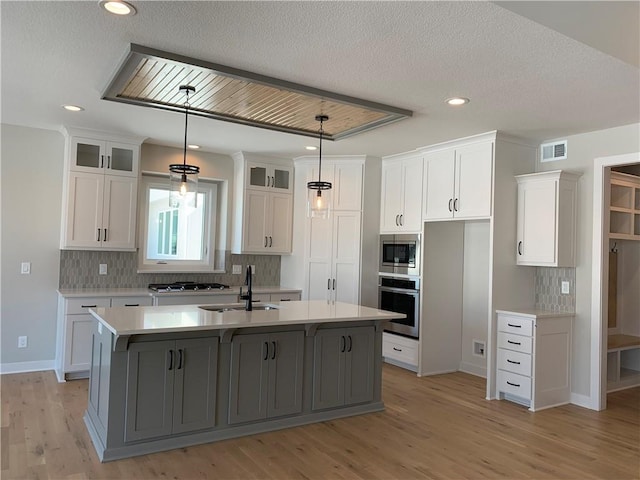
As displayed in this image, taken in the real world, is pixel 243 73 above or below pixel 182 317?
above

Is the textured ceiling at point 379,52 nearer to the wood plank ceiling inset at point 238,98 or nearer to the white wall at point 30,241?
the wood plank ceiling inset at point 238,98

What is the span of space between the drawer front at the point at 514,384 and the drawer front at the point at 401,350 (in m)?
1.09

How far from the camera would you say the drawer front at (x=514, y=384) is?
4535 mm

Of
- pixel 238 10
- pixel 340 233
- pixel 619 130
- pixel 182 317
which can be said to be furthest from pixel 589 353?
pixel 238 10

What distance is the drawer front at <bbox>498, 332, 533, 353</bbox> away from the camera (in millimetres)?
4547

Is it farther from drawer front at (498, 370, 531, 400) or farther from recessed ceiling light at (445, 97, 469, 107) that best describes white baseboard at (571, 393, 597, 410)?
recessed ceiling light at (445, 97, 469, 107)

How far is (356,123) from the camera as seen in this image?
4488 mm

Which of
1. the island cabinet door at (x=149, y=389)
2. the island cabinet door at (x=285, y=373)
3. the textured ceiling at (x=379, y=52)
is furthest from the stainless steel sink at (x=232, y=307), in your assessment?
the textured ceiling at (x=379, y=52)

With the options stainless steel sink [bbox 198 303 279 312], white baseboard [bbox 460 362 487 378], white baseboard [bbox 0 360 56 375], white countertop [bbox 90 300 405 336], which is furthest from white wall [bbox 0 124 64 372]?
white baseboard [bbox 460 362 487 378]

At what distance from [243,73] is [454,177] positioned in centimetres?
275

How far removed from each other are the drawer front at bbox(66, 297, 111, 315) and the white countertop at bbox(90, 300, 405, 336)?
1290mm

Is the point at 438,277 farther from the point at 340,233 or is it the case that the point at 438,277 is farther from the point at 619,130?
the point at 619,130

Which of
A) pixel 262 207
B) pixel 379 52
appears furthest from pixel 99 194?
pixel 379 52

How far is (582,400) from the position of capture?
4680 mm
